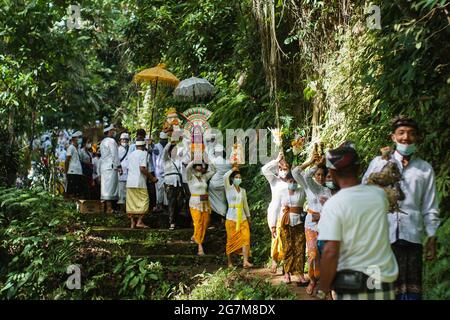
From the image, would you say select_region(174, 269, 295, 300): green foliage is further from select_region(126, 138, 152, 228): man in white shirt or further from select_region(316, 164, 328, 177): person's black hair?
select_region(126, 138, 152, 228): man in white shirt

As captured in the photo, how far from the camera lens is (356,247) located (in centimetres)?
353

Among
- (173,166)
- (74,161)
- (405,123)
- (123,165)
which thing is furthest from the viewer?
(74,161)

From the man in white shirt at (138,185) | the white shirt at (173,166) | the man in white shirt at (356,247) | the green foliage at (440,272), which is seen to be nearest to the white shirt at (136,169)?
the man in white shirt at (138,185)

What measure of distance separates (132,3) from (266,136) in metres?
6.31

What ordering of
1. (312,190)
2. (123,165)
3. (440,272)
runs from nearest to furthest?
1. (440,272)
2. (312,190)
3. (123,165)

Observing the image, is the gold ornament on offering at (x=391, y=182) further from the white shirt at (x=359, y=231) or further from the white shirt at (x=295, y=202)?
the white shirt at (x=295, y=202)

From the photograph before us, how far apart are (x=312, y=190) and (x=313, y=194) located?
3.1 inches

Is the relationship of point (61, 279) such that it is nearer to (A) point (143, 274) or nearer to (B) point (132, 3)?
(A) point (143, 274)

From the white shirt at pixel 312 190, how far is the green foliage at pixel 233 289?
1127 mm

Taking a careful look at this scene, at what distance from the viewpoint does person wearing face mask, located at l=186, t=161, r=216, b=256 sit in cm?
942

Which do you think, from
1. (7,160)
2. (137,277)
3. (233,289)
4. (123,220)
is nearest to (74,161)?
(7,160)

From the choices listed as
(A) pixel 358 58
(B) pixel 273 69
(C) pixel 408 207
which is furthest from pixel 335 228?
(B) pixel 273 69

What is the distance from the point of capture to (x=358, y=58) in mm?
8617

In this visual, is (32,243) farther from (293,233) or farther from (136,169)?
(293,233)
